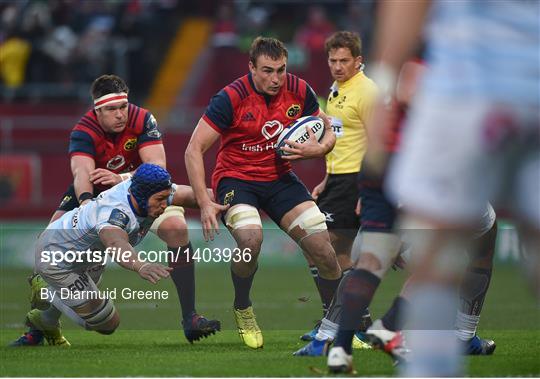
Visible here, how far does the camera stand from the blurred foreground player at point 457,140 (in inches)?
133

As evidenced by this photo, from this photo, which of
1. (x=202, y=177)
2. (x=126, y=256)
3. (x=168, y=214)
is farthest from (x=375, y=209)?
(x=168, y=214)

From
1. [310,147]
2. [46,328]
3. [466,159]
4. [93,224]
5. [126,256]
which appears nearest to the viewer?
[466,159]

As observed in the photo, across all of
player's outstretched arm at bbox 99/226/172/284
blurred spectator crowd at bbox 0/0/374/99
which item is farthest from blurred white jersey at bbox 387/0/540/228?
blurred spectator crowd at bbox 0/0/374/99

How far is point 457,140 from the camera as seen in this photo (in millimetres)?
3357

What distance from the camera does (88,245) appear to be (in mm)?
7766

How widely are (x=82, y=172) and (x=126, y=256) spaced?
62.1 inches

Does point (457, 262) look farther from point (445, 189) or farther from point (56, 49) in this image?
point (56, 49)

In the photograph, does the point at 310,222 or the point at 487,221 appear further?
the point at 310,222

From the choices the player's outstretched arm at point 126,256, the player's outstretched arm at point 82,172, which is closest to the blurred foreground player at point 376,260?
the player's outstretched arm at point 126,256

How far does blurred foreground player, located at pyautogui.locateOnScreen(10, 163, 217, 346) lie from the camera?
7328 millimetres

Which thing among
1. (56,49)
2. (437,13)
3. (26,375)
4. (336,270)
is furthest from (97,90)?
(56,49)

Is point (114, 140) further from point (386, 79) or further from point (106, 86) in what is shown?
point (386, 79)

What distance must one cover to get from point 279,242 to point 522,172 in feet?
43.8

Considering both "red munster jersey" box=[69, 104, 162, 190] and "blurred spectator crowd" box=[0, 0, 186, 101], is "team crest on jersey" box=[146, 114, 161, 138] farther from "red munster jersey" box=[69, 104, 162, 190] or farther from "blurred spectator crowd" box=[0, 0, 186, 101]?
"blurred spectator crowd" box=[0, 0, 186, 101]
